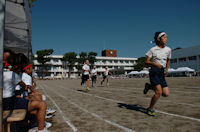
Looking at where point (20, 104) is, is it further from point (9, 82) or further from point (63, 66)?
point (63, 66)

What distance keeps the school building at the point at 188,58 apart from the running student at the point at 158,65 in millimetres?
61891

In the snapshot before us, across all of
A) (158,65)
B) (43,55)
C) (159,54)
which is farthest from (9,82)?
(43,55)

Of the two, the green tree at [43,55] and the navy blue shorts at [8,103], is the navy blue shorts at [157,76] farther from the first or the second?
the green tree at [43,55]

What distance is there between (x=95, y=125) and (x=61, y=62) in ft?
277

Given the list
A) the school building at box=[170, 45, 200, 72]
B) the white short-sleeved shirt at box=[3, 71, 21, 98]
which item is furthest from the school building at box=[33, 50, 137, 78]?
the white short-sleeved shirt at box=[3, 71, 21, 98]

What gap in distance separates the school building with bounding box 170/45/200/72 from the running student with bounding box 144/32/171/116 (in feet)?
203

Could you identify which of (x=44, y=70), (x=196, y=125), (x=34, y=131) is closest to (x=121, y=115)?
(x=196, y=125)

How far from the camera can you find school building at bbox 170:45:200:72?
57500mm

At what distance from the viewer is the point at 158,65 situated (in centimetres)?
391

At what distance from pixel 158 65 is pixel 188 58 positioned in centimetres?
6574

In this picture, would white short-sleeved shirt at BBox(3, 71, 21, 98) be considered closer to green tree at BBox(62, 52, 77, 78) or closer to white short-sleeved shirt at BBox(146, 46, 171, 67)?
white short-sleeved shirt at BBox(146, 46, 171, 67)

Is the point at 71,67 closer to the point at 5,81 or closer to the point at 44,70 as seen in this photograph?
the point at 44,70

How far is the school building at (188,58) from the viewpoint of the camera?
57.5 m

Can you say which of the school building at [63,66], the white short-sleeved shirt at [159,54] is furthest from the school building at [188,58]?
the white short-sleeved shirt at [159,54]
